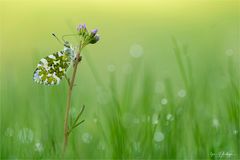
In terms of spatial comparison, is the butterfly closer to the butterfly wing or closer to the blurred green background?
the butterfly wing

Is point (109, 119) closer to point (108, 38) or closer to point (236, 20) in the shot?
point (108, 38)

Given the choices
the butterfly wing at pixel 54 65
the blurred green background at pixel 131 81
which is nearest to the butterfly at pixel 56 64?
the butterfly wing at pixel 54 65

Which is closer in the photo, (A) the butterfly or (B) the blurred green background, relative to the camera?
(A) the butterfly

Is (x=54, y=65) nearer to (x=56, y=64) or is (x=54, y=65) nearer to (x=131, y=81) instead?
(x=56, y=64)

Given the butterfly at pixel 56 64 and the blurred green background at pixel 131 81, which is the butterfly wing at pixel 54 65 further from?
the blurred green background at pixel 131 81

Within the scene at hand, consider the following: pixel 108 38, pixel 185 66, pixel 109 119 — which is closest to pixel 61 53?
pixel 109 119

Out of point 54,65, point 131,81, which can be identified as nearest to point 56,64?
point 54,65

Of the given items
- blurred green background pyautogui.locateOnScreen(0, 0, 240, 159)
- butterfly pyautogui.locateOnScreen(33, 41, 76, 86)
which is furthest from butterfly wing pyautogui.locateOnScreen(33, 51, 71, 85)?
blurred green background pyautogui.locateOnScreen(0, 0, 240, 159)
